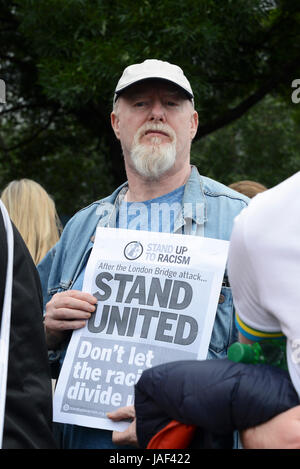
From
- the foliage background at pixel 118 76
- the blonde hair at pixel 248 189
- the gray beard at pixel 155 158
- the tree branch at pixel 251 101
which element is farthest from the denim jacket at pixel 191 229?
the tree branch at pixel 251 101

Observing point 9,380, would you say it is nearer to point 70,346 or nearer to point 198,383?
point 198,383

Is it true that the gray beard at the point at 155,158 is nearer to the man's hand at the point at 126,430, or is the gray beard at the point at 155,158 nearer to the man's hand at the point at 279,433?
the man's hand at the point at 126,430

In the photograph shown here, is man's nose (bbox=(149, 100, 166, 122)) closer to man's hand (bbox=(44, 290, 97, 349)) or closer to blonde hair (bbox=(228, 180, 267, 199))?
man's hand (bbox=(44, 290, 97, 349))

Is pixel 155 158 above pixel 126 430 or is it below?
above

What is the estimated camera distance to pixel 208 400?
140cm

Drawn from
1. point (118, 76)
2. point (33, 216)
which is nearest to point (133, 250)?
point (33, 216)

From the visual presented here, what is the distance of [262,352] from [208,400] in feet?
0.60

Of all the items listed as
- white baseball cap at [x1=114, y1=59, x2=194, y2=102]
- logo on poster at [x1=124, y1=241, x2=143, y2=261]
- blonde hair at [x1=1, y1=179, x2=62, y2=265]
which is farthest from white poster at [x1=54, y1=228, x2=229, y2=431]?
blonde hair at [x1=1, y1=179, x2=62, y2=265]

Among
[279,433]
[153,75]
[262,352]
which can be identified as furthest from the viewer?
[153,75]

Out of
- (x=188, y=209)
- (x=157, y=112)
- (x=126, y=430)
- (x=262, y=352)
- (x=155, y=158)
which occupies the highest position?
(x=157, y=112)

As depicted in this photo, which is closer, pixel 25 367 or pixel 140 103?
pixel 25 367

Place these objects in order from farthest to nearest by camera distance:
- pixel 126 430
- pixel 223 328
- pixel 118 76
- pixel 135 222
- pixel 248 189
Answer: pixel 118 76
pixel 248 189
pixel 135 222
pixel 223 328
pixel 126 430

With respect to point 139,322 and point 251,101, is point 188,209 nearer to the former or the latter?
point 139,322

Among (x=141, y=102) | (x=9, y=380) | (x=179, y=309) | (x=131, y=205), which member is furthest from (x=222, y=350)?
(x=141, y=102)
